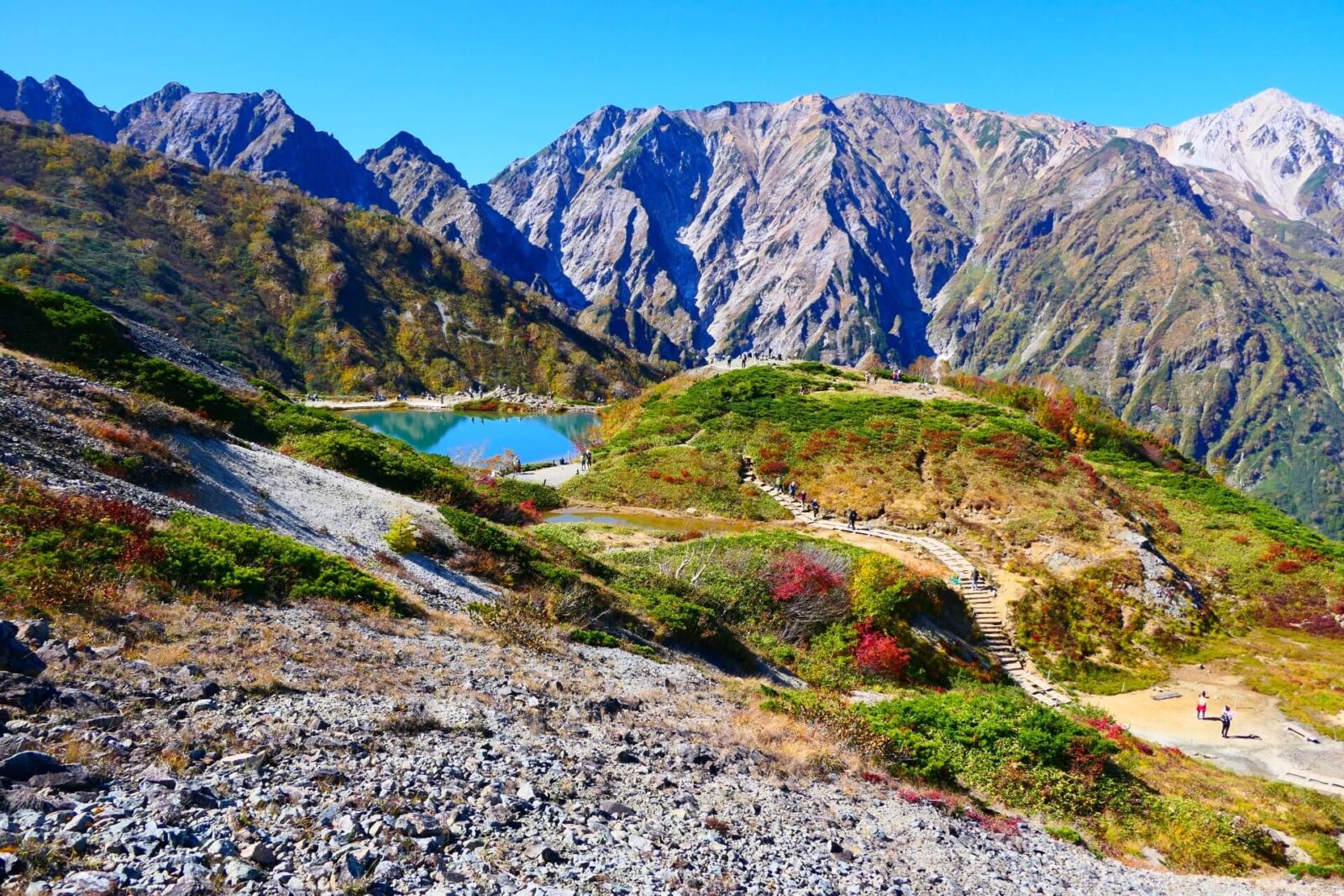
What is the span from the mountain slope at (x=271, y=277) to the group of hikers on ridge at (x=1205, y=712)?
131 m

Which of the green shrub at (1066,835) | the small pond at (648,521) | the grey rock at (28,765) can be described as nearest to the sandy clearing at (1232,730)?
the green shrub at (1066,835)

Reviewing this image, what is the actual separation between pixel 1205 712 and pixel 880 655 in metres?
12.6

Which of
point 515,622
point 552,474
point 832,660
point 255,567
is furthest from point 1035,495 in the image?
point 255,567

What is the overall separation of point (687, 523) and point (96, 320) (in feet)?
92.1

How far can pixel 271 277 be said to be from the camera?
144 metres

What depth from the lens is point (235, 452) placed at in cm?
1923

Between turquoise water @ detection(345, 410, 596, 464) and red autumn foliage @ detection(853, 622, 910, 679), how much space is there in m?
45.6

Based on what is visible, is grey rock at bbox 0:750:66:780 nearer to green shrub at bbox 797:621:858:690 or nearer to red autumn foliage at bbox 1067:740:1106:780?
red autumn foliage at bbox 1067:740:1106:780

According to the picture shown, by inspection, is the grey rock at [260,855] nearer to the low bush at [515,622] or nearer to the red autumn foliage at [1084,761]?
the low bush at [515,622]

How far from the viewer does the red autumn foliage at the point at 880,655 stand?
23.5 meters

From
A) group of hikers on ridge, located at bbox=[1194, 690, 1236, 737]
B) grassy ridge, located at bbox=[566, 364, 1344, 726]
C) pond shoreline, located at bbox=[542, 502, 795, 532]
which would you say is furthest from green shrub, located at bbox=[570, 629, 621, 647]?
group of hikers on ridge, located at bbox=[1194, 690, 1236, 737]

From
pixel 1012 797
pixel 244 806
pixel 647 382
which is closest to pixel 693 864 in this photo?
pixel 244 806

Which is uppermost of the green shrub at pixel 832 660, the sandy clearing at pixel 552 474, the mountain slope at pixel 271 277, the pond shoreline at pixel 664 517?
the mountain slope at pixel 271 277

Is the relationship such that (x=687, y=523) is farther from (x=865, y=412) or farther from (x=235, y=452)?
(x=235, y=452)
